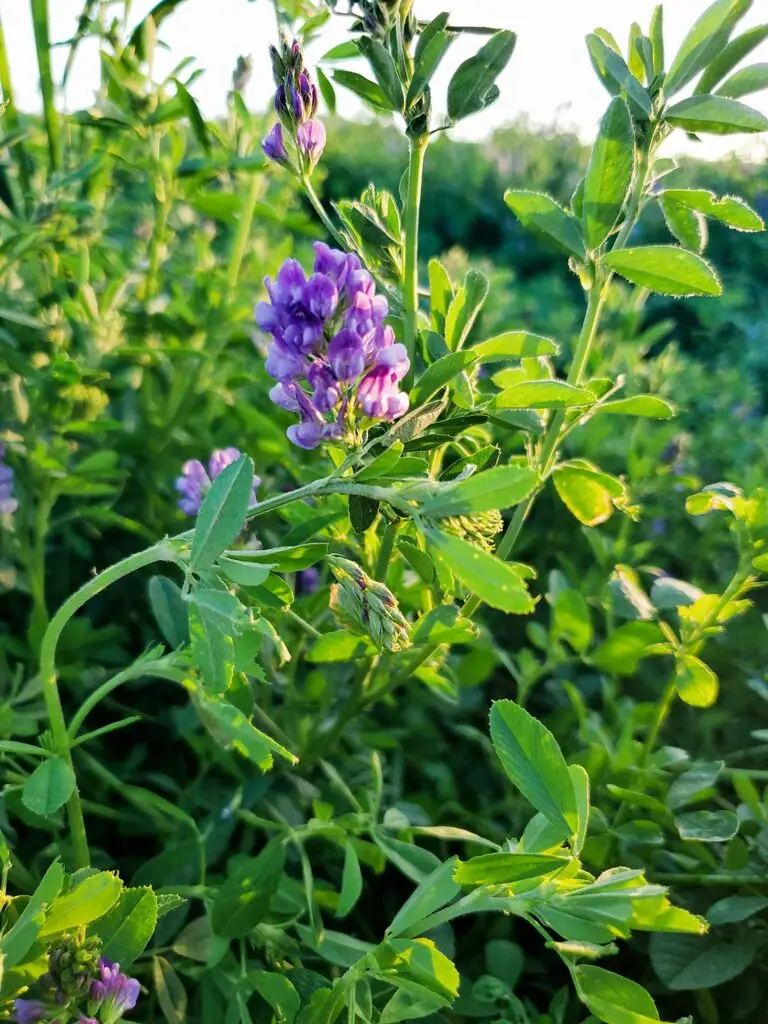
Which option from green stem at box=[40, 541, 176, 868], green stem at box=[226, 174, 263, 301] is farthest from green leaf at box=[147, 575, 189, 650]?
green stem at box=[226, 174, 263, 301]

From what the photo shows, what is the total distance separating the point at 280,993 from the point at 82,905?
0.23 metres

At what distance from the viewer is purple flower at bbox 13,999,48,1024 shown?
625mm

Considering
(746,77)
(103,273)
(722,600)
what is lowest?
(722,600)

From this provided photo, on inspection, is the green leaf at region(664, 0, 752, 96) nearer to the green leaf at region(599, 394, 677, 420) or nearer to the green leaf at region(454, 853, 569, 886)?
the green leaf at region(599, 394, 677, 420)

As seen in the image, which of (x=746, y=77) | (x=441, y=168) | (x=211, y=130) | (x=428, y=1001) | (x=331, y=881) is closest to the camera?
(x=428, y=1001)

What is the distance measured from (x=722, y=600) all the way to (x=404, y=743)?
20.8 inches

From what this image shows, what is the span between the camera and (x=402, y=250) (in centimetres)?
76

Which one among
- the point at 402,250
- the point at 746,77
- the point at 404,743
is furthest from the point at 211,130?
the point at 404,743

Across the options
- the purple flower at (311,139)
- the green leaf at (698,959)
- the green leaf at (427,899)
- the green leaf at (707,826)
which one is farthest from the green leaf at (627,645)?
the purple flower at (311,139)

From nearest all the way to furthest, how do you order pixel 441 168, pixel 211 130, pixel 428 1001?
pixel 428 1001, pixel 211 130, pixel 441 168

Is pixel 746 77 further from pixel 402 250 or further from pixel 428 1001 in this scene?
pixel 428 1001

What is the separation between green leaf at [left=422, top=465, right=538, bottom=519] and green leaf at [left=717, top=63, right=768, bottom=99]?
1.41 feet

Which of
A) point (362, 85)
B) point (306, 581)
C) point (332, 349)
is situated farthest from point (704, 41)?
point (306, 581)

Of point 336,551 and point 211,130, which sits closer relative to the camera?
point 336,551
